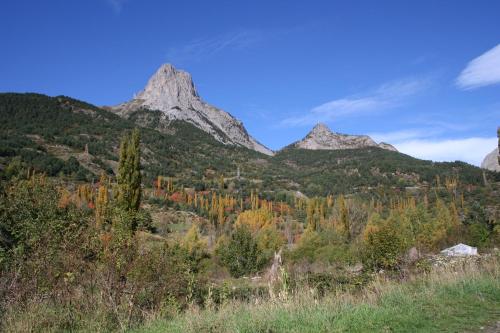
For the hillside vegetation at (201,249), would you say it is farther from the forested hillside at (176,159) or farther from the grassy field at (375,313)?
the forested hillside at (176,159)

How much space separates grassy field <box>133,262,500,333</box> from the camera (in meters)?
5.39

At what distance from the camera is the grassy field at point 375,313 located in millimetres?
5395

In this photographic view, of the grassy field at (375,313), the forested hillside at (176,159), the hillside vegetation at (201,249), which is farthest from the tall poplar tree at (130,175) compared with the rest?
the forested hillside at (176,159)

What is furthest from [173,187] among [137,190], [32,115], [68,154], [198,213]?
[137,190]

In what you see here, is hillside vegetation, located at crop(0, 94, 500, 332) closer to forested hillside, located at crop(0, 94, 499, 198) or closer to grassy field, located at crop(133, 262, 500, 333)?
grassy field, located at crop(133, 262, 500, 333)

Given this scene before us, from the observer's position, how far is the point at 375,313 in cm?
591

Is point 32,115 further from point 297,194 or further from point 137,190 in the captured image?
point 137,190

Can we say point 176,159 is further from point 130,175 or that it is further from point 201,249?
point 130,175

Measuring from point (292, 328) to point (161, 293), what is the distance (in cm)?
345

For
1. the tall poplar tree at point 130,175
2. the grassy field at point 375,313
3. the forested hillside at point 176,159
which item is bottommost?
the grassy field at point 375,313

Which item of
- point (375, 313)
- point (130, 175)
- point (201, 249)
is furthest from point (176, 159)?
point (375, 313)

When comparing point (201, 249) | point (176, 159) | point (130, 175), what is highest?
point (176, 159)

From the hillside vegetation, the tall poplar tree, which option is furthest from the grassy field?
the tall poplar tree

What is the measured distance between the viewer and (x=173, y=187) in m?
113
